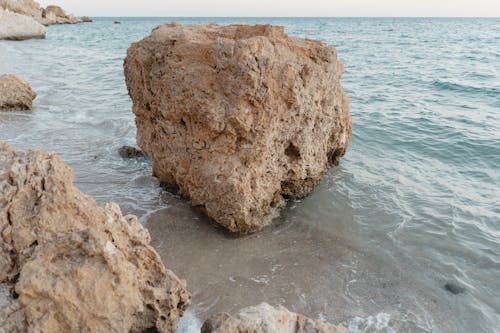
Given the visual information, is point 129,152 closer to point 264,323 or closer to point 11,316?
point 11,316

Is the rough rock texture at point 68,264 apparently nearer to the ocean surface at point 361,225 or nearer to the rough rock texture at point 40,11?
the ocean surface at point 361,225

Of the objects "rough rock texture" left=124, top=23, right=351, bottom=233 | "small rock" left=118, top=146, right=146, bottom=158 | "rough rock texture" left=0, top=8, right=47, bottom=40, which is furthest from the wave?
"rough rock texture" left=0, top=8, right=47, bottom=40

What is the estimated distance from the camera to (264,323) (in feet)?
8.80

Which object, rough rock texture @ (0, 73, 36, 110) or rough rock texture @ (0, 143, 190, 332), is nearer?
rough rock texture @ (0, 143, 190, 332)

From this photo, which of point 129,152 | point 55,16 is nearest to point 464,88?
point 129,152

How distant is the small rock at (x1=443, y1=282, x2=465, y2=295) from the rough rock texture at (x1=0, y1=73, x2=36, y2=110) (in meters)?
11.2

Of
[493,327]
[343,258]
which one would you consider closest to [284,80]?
[343,258]

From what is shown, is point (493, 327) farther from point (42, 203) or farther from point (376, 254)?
point (42, 203)

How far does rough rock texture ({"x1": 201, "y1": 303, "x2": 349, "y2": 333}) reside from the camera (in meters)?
2.62

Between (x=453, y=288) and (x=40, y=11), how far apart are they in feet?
220

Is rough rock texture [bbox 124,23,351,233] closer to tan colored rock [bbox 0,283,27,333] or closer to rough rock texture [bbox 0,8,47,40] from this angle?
tan colored rock [bbox 0,283,27,333]

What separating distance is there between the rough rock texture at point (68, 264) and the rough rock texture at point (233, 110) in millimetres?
2104

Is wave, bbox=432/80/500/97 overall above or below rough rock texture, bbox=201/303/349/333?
above

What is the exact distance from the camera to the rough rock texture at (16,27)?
3447 cm
